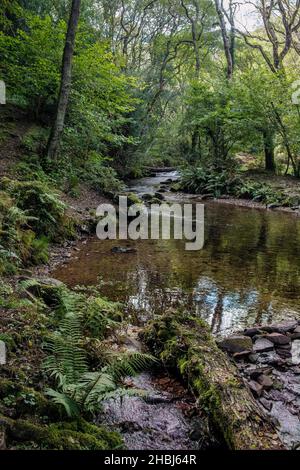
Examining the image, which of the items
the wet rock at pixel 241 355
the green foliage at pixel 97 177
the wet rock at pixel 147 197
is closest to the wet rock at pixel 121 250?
the wet rock at pixel 241 355

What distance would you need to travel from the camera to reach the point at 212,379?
133 inches

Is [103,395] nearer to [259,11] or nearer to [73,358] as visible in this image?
[73,358]

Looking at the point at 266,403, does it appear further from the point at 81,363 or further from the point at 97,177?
the point at 97,177

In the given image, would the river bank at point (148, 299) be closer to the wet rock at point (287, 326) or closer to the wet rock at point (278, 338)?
the wet rock at point (287, 326)

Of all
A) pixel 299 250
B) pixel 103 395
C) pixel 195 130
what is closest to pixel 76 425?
pixel 103 395

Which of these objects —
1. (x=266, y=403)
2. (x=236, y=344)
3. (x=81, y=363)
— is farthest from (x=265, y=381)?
(x=81, y=363)

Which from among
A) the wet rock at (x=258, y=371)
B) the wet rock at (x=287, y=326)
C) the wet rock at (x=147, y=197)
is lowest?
the wet rock at (x=258, y=371)

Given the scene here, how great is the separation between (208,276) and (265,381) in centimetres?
361

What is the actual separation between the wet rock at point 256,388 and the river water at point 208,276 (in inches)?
54.0

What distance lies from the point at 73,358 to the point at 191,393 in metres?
1.16

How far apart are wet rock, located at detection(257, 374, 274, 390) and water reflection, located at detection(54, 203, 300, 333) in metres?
1.28

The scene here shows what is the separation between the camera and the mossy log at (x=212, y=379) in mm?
2803

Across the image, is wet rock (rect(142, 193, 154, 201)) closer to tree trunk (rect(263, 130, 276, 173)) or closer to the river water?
the river water

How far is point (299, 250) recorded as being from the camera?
961 cm
